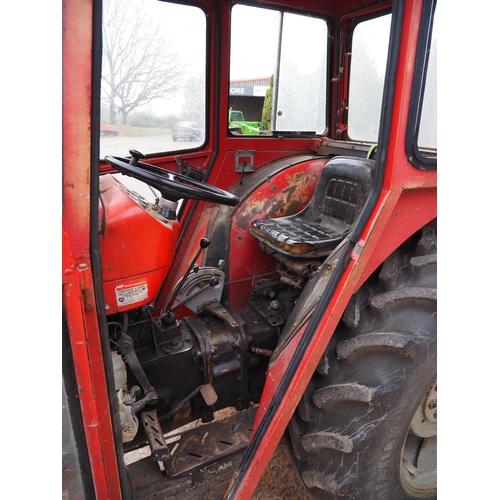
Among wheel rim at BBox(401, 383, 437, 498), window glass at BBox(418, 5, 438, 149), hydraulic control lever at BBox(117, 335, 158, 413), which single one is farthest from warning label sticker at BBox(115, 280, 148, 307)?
wheel rim at BBox(401, 383, 437, 498)

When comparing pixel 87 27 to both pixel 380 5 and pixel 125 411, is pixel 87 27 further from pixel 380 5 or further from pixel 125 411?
pixel 380 5

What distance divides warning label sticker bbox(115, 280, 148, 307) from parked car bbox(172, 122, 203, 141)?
1234mm

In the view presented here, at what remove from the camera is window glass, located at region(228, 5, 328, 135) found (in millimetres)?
2355

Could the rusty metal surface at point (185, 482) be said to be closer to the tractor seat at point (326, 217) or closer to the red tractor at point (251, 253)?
the red tractor at point (251, 253)

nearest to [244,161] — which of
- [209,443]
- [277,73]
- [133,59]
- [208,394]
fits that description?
[277,73]

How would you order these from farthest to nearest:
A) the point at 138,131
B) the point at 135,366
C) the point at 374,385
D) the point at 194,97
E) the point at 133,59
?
the point at 194,97 → the point at 138,131 → the point at 133,59 → the point at 135,366 → the point at 374,385

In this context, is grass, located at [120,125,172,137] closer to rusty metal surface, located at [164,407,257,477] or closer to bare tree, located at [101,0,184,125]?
bare tree, located at [101,0,184,125]

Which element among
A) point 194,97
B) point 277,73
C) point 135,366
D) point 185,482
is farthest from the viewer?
point 277,73

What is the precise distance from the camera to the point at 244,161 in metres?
2.50

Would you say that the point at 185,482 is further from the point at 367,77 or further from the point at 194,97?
the point at 367,77

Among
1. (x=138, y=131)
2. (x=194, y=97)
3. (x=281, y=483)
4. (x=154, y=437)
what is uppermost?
(x=194, y=97)

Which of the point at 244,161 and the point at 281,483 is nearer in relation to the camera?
the point at 281,483

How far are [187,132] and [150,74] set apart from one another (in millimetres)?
376

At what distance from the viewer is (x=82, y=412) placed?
101 centimetres
